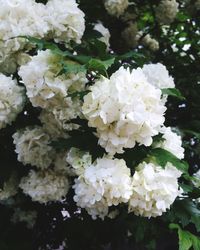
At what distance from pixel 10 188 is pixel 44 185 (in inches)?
8.8

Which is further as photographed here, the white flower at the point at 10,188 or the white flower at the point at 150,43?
the white flower at the point at 150,43

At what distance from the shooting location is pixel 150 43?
4.38m

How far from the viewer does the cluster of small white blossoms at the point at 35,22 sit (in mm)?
2252

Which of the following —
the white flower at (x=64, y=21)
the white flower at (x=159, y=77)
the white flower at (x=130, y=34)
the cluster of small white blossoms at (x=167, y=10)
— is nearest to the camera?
the white flower at (x=64, y=21)

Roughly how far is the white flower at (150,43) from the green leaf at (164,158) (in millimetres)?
2407

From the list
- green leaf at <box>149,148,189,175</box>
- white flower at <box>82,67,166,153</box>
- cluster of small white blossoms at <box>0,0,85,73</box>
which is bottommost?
green leaf at <box>149,148,189,175</box>

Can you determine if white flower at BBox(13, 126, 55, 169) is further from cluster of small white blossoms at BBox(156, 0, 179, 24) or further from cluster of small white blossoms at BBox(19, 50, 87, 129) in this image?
cluster of small white blossoms at BBox(156, 0, 179, 24)

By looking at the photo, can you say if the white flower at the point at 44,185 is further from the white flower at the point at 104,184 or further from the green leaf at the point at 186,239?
the green leaf at the point at 186,239

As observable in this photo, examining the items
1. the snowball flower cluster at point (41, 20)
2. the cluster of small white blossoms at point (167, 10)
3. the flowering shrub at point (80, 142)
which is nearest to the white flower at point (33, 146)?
the flowering shrub at point (80, 142)

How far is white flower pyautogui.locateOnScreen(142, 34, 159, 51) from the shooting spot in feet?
14.3

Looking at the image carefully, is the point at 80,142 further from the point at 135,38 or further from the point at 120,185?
the point at 135,38

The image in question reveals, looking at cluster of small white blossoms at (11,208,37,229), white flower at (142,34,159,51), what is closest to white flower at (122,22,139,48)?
white flower at (142,34,159,51)

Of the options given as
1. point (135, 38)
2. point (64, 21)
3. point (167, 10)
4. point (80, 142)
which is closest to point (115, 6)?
point (167, 10)

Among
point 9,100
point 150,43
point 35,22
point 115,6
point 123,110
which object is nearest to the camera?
point 123,110
